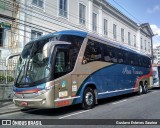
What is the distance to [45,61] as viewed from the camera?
9.43 meters

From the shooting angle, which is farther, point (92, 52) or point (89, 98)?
point (92, 52)

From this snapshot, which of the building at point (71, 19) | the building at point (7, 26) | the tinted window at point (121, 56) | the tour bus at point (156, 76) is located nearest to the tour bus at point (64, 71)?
the tinted window at point (121, 56)

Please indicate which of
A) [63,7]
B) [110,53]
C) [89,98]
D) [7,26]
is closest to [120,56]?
[110,53]

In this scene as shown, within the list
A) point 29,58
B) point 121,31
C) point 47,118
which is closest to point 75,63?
point 29,58

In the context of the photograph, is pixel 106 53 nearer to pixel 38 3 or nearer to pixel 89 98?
pixel 89 98

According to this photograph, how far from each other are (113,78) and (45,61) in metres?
5.97

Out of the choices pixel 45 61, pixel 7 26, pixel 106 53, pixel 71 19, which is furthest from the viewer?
pixel 71 19

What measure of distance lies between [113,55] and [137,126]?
7325 millimetres

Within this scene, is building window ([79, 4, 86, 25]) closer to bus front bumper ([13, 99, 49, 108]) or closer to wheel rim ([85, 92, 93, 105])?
wheel rim ([85, 92, 93, 105])

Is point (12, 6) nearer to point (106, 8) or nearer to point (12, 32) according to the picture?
point (12, 32)

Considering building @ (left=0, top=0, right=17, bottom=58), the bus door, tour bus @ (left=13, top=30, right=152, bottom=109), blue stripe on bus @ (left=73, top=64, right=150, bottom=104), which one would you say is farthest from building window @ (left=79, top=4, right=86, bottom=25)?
the bus door

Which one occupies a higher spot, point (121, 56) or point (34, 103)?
point (121, 56)

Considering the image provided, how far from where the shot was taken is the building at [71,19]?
761 inches

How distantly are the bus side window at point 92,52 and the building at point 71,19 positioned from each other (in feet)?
27.5
